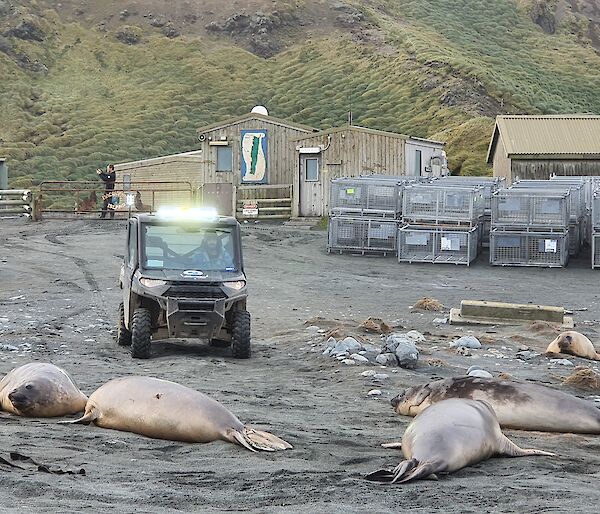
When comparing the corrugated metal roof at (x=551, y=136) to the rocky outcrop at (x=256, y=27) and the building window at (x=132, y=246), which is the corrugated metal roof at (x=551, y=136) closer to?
the building window at (x=132, y=246)

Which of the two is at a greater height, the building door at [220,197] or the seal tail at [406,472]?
the building door at [220,197]

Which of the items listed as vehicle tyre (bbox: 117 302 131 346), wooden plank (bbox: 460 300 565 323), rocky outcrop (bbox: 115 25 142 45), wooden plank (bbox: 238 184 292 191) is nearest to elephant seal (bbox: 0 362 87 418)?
vehicle tyre (bbox: 117 302 131 346)

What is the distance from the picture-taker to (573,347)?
15516 millimetres

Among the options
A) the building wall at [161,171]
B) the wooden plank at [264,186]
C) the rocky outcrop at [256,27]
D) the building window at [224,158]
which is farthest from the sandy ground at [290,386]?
the rocky outcrop at [256,27]

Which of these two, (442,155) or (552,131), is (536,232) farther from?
(442,155)

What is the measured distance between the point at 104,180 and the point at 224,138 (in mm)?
5118

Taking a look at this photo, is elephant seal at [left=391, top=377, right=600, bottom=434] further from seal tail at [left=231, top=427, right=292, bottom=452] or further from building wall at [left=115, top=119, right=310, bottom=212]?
building wall at [left=115, top=119, right=310, bottom=212]

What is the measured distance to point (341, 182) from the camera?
31.5 m

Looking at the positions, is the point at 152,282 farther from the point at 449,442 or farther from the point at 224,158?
the point at 224,158

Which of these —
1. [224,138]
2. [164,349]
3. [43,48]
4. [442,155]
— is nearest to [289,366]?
[164,349]

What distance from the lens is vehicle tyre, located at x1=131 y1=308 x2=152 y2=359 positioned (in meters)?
14.8

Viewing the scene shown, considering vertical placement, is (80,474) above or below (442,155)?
below

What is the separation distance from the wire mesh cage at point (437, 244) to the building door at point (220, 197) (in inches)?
547

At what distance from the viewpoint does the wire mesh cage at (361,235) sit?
102 ft
